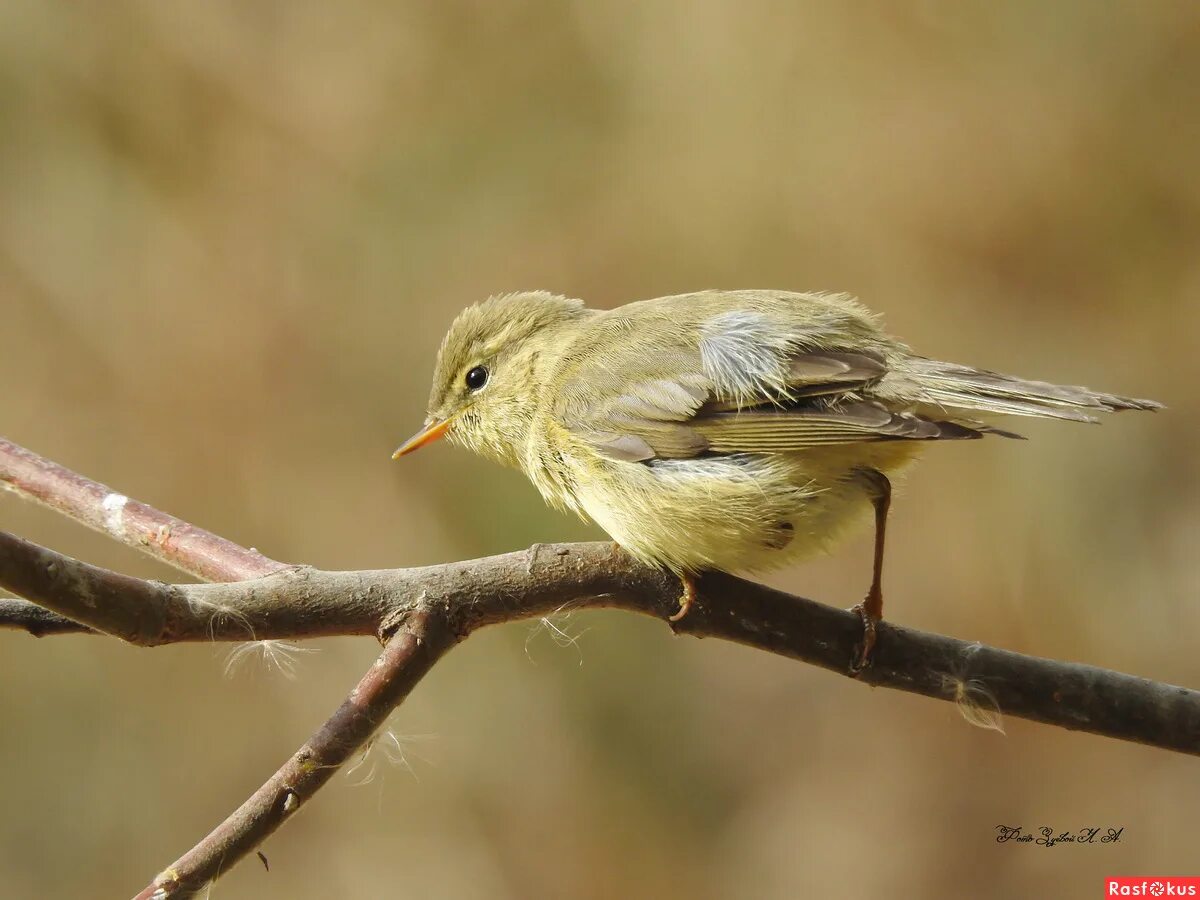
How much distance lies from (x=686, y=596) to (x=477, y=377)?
1405 millimetres

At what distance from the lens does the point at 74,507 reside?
2.62 meters

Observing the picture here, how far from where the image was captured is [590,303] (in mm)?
5863

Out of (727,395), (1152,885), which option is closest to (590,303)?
(727,395)

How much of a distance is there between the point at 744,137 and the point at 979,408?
11.8 ft

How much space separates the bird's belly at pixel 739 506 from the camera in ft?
9.48

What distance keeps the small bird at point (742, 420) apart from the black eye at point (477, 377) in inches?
8.0

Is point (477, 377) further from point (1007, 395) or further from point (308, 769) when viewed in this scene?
point (308, 769)

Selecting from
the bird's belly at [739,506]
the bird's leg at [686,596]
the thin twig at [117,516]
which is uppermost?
the bird's belly at [739,506]

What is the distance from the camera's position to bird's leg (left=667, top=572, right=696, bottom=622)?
270cm

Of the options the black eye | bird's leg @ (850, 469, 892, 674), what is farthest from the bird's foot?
the black eye

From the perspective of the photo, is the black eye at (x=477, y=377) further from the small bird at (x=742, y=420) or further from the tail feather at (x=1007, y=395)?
the tail feather at (x=1007, y=395)

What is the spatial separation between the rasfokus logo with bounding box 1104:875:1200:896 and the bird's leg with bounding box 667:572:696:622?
266cm
